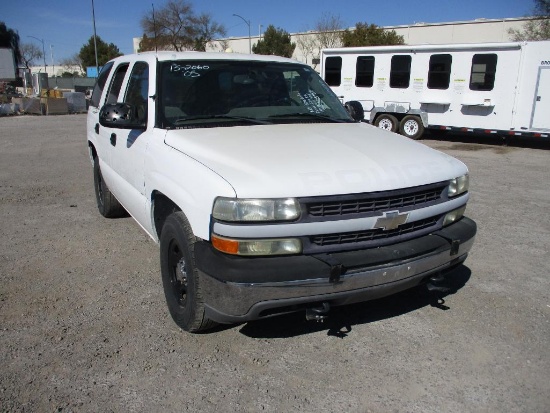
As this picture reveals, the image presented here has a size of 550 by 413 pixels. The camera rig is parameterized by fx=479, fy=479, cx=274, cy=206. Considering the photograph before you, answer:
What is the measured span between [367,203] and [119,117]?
6.68 ft

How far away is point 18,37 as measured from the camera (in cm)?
7375

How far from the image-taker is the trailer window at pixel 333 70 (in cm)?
1700

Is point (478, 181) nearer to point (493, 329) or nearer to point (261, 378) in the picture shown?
point (493, 329)

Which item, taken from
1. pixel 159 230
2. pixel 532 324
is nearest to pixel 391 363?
pixel 532 324

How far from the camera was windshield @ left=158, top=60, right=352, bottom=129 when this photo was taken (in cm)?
375

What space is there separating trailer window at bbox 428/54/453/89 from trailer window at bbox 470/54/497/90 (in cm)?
72

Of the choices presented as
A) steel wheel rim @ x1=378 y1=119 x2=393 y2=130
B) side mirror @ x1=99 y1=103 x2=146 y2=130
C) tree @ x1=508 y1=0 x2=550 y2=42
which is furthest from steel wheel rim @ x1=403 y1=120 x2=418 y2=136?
tree @ x1=508 y1=0 x2=550 y2=42

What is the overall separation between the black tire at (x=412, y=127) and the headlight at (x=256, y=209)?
43.9ft

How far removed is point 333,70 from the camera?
17.3 m

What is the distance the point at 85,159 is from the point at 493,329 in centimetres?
958

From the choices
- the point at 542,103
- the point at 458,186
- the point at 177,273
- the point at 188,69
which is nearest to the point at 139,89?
the point at 188,69

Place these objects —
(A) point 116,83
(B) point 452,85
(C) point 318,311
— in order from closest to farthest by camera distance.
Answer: (C) point 318,311 → (A) point 116,83 → (B) point 452,85

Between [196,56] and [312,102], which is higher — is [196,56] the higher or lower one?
the higher one

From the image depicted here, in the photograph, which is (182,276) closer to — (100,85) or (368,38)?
(100,85)
